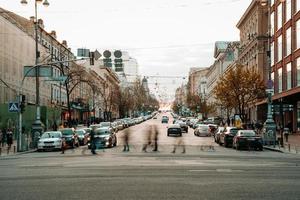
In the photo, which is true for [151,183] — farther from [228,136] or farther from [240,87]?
[240,87]

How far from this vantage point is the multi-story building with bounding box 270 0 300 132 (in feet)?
197

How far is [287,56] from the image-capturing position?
64.7 metres

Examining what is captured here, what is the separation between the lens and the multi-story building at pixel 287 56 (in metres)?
60.1

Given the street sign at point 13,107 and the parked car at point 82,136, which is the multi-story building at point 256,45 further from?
the street sign at point 13,107

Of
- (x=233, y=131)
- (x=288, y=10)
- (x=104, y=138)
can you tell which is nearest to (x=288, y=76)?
(x=288, y=10)

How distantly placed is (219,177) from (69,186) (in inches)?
192

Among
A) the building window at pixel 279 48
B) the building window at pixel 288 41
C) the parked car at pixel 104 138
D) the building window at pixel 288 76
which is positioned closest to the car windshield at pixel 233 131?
the parked car at pixel 104 138

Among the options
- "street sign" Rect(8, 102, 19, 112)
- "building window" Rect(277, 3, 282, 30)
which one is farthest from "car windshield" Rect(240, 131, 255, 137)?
"building window" Rect(277, 3, 282, 30)

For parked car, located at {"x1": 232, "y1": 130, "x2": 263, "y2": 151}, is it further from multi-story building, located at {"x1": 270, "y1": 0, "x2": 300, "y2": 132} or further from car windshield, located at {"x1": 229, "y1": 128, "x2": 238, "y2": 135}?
multi-story building, located at {"x1": 270, "y1": 0, "x2": 300, "y2": 132}

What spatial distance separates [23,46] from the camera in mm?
65625

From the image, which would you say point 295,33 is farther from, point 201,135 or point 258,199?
point 258,199

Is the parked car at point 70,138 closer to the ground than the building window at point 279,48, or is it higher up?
closer to the ground

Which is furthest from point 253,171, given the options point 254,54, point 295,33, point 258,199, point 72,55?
point 72,55

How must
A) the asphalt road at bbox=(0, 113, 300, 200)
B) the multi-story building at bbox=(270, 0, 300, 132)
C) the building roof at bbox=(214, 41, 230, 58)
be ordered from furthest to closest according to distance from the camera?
the building roof at bbox=(214, 41, 230, 58) < the multi-story building at bbox=(270, 0, 300, 132) < the asphalt road at bbox=(0, 113, 300, 200)
